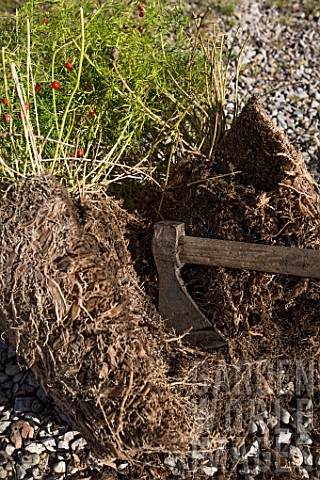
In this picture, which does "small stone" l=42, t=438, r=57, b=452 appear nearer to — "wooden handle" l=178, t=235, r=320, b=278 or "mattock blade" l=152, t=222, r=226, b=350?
"mattock blade" l=152, t=222, r=226, b=350

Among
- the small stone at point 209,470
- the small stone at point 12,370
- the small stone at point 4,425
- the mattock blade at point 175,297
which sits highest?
the mattock blade at point 175,297

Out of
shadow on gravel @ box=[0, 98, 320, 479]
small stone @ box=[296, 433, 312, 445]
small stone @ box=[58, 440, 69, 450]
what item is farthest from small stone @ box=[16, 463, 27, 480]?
small stone @ box=[296, 433, 312, 445]

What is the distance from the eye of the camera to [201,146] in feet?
7.94

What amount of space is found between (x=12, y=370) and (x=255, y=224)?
1163 millimetres

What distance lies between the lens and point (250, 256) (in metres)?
2.09

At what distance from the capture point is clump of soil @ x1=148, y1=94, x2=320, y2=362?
2160mm

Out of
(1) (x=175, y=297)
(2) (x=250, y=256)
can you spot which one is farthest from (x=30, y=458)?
(2) (x=250, y=256)

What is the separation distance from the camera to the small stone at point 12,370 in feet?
8.45

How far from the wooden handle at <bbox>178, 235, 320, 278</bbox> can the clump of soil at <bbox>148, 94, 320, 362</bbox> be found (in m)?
0.12

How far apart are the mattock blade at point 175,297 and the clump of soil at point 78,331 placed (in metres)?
0.23

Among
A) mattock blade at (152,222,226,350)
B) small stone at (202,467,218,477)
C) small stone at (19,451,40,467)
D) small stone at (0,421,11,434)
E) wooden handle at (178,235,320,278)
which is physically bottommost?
small stone at (202,467,218,477)

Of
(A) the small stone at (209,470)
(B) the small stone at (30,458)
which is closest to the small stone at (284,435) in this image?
(A) the small stone at (209,470)

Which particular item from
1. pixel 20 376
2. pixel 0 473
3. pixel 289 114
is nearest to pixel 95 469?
pixel 0 473

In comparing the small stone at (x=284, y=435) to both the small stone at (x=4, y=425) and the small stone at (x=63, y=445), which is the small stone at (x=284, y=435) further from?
the small stone at (x=4, y=425)
